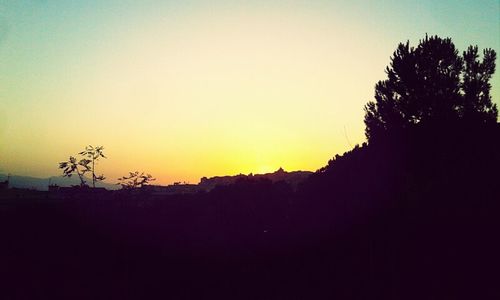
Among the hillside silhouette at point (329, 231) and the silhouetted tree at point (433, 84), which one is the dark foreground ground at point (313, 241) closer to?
the hillside silhouette at point (329, 231)

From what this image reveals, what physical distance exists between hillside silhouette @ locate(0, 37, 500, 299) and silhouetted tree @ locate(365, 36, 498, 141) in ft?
0.34

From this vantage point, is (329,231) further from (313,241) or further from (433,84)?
(433,84)

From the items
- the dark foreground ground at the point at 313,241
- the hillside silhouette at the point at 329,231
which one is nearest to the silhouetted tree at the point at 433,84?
the hillside silhouette at the point at 329,231

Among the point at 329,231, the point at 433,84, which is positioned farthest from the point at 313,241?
the point at 433,84

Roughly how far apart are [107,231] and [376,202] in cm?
1343

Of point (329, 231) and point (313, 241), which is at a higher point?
point (329, 231)

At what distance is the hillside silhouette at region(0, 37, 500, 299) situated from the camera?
28.0 feet

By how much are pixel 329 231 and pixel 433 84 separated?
612 inches

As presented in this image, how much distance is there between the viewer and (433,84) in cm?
2291

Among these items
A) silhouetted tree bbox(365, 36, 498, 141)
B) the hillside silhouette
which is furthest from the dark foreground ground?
silhouetted tree bbox(365, 36, 498, 141)

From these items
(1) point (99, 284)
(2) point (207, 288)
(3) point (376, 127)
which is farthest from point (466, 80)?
(1) point (99, 284)

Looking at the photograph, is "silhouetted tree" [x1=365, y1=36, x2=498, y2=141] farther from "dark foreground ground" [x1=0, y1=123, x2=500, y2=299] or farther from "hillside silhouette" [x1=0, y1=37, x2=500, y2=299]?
"dark foreground ground" [x1=0, y1=123, x2=500, y2=299]

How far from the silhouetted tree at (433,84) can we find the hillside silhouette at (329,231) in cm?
10

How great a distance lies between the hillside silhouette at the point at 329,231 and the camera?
28.0 ft
